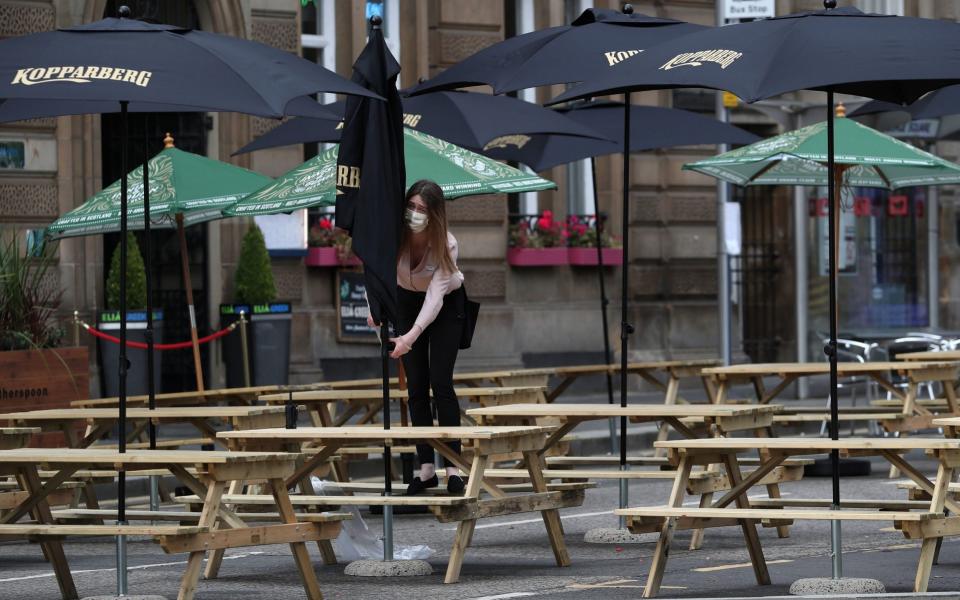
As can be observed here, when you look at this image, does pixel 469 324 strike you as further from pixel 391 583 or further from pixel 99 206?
pixel 99 206

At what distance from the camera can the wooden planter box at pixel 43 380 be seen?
15383 mm

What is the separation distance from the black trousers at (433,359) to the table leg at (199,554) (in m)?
2.29

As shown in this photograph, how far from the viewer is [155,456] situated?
9109 mm

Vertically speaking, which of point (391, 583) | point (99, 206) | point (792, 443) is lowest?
point (391, 583)

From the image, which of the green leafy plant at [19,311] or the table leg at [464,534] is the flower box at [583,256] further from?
the table leg at [464,534]

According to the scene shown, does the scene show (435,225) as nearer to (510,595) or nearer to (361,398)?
(510,595)

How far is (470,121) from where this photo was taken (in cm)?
1448

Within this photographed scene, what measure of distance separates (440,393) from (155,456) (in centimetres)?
234

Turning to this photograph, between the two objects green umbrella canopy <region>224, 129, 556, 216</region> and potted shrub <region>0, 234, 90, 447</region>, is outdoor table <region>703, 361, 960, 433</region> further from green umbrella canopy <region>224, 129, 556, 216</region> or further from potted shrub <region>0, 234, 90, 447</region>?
potted shrub <region>0, 234, 90, 447</region>

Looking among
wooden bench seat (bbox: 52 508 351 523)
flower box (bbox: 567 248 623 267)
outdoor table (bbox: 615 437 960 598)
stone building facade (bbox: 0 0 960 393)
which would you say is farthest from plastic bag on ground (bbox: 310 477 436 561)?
flower box (bbox: 567 248 623 267)

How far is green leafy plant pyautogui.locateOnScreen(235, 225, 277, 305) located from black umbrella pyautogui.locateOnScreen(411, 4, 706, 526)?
281 inches

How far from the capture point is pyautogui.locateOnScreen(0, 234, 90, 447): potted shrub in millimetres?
15398

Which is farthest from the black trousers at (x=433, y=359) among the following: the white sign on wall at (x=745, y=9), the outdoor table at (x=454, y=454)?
the white sign on wall at (x=745, y=9)

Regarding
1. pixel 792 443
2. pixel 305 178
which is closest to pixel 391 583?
pixel 792 443
